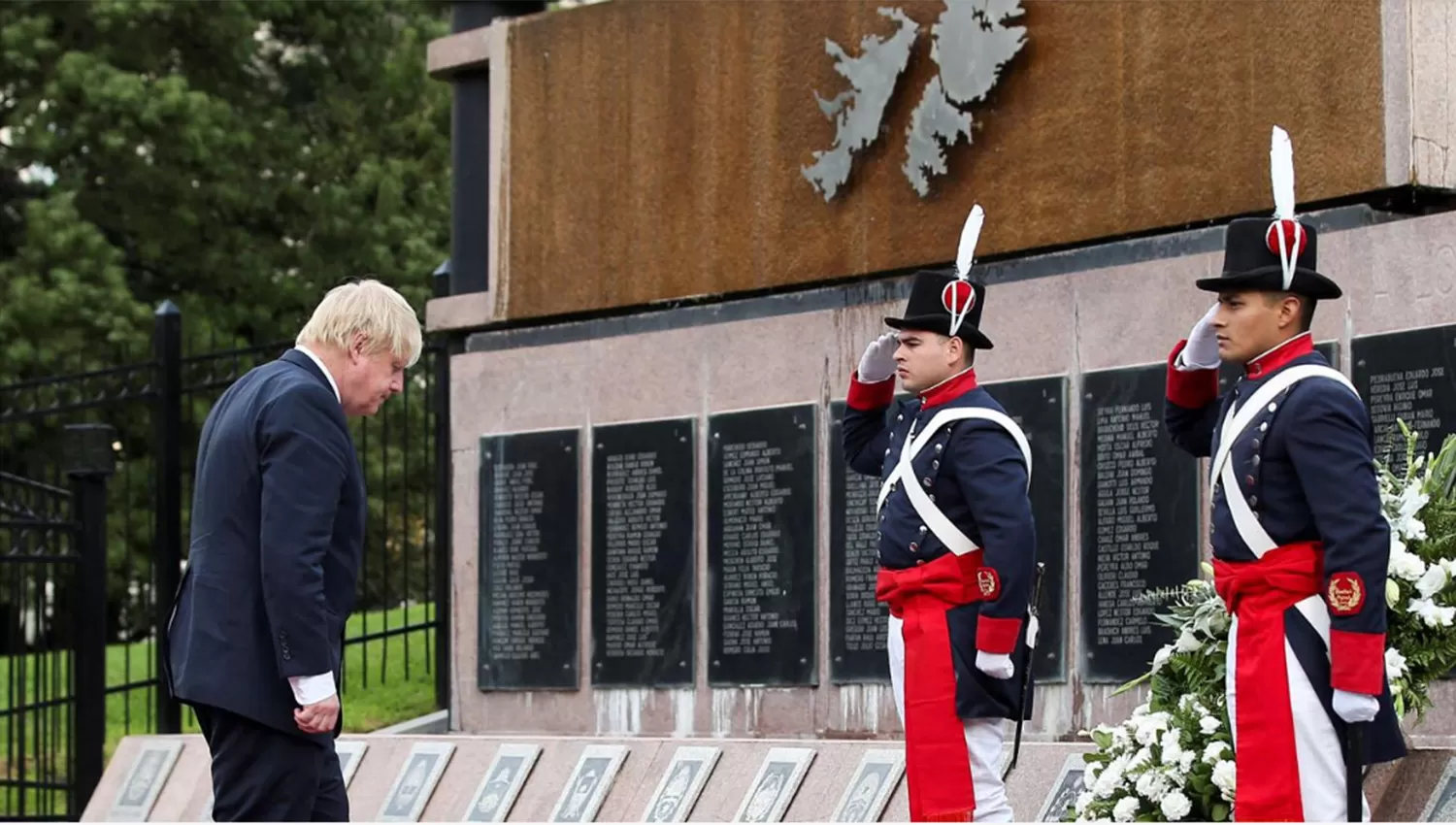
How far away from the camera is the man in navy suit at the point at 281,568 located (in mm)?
5484

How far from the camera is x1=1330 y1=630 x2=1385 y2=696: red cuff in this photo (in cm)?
536

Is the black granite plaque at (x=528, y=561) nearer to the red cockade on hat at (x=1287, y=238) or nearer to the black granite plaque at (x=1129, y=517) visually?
the black granite plaque at (x=1129, y=517)

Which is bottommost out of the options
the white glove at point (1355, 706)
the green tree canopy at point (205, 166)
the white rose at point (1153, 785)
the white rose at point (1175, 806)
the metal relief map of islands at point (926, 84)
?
the white rose at point (1175, 806)

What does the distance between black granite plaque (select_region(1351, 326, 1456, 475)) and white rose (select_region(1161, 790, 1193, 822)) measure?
5.73 ft

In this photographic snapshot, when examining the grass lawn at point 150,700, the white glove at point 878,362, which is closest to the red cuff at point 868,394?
the white glove at point 878,362

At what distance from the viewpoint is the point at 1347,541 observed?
17.7 ft

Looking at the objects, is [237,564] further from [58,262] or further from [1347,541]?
[58,262]

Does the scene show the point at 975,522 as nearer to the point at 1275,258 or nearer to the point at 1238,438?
the point at 1238,438

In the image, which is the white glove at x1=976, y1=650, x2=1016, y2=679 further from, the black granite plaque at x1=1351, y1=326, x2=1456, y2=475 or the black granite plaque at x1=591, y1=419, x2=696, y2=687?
the black granite plaque at x1=591, y1=419, x2=696, y2=687

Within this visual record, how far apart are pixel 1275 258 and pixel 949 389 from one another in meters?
1.24

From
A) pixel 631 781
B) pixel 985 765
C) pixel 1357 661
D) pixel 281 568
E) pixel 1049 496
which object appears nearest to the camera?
pixel 1357 661

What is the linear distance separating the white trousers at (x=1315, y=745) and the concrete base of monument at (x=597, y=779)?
2.27 meters

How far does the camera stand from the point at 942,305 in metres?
6.80

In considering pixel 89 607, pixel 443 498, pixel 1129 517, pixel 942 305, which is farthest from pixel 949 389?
pixel 89 607
